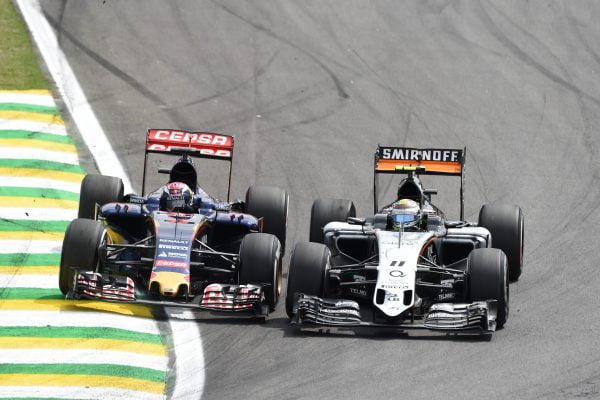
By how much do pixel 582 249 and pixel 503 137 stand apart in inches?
246

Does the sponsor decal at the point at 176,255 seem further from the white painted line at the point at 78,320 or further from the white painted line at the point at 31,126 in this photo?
the white painted line at the point at 31,126

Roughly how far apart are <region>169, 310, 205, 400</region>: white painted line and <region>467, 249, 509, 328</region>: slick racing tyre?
3746 mm

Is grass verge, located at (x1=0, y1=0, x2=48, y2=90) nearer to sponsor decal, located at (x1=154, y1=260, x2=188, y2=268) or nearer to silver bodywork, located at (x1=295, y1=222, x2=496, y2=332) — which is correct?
sponsor decal, located at (x1=154, y1=260, x2=188, y2=268)

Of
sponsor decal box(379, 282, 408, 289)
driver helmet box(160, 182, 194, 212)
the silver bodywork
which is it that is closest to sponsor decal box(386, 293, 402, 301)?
the silver bodywork

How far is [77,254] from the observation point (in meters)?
21.5

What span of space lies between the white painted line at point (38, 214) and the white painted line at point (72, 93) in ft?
5.78

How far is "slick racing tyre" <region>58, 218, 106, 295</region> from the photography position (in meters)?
21.4

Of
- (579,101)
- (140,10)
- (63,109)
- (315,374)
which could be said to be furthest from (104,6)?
(315,374)

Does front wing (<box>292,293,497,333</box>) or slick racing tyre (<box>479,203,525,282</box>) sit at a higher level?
slick racing tyre (<box>479,203,525,282</box>)

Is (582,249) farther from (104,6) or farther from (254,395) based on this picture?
(104,6)

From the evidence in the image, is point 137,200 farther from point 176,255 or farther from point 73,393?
point 73,393

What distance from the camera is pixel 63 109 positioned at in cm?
3067

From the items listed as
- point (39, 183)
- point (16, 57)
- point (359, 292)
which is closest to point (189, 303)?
point (359, 292)

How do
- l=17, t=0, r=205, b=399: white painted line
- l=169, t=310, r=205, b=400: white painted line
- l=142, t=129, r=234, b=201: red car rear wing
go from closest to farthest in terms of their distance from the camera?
l=169, t=310, r=205, b=400: white painted line
l=17, t=0, r=205, b=399: white painted line
l=142, t=129, r=234, b=201: red car rear wing
